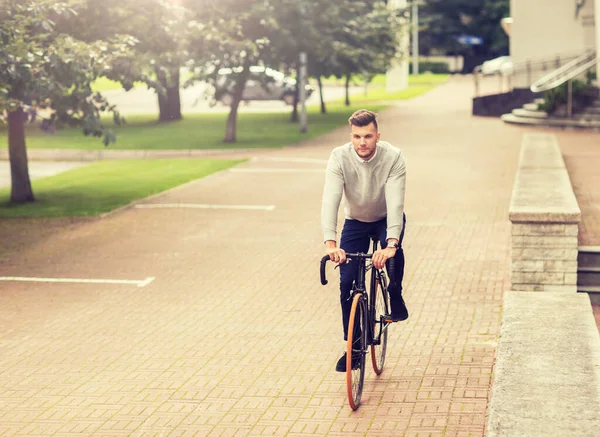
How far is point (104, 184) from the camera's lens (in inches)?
762

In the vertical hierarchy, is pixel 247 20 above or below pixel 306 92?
above

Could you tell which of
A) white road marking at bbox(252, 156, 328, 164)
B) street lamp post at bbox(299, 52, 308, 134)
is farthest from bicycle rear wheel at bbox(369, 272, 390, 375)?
street lamp post at bbox(299, 52, 308, 134)

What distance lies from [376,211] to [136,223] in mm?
8358

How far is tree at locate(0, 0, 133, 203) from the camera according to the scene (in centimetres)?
1259

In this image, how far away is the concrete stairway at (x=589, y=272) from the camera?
9547 mm

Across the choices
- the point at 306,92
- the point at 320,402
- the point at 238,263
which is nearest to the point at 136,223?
the point at 238,263

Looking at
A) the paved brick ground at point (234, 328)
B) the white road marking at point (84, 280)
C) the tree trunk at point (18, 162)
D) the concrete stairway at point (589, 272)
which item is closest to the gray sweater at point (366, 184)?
the paved brick ground at point (234, 328)

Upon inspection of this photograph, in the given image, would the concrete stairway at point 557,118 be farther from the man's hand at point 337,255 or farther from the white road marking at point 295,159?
the man's hand at point 337,255

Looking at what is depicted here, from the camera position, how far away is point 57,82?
14.0 meters

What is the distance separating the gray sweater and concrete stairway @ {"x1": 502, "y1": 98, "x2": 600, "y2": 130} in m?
21.8

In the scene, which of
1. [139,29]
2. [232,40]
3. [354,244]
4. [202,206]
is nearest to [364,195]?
[354,244]

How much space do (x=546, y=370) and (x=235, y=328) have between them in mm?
3466

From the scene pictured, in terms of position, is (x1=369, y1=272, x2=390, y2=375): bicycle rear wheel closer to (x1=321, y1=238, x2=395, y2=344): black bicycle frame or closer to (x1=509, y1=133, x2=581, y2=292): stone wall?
(x1=321, y1=238, x2=395, y2=344): black bicycle frame

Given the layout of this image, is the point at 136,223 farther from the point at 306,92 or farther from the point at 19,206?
the point at 306,92
